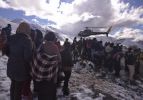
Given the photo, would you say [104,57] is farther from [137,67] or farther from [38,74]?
[38,74]

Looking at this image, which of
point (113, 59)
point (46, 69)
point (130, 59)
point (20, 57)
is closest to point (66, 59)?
point (46, 69)

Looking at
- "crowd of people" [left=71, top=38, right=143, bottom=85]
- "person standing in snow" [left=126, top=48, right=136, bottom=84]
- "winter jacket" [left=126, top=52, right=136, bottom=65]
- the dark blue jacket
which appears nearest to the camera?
the dark blue jacket

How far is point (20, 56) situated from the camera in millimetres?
5801

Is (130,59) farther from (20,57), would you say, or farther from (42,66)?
(20,57)

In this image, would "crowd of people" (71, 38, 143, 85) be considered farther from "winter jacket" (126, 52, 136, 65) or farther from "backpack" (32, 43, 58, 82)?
"backpack" (32, 43, 58, 82)

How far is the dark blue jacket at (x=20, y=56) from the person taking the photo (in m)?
5.76

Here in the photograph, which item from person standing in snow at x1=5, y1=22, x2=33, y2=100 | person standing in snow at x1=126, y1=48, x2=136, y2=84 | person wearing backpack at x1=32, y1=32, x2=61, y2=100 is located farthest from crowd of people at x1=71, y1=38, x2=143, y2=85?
person standing in snow at x1=5, y1=22, x2=33, y2=100

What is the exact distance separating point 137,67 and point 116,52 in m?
1.82

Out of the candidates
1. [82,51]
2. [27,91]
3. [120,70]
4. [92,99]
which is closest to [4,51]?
[27,91]

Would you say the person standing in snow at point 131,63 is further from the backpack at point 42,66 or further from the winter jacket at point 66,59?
the backpack at point 42,66

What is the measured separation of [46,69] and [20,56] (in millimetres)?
631

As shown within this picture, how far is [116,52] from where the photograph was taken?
18688 mm

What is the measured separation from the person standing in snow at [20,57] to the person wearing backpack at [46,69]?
198 millimetres

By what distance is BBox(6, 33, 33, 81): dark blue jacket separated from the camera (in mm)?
5762
